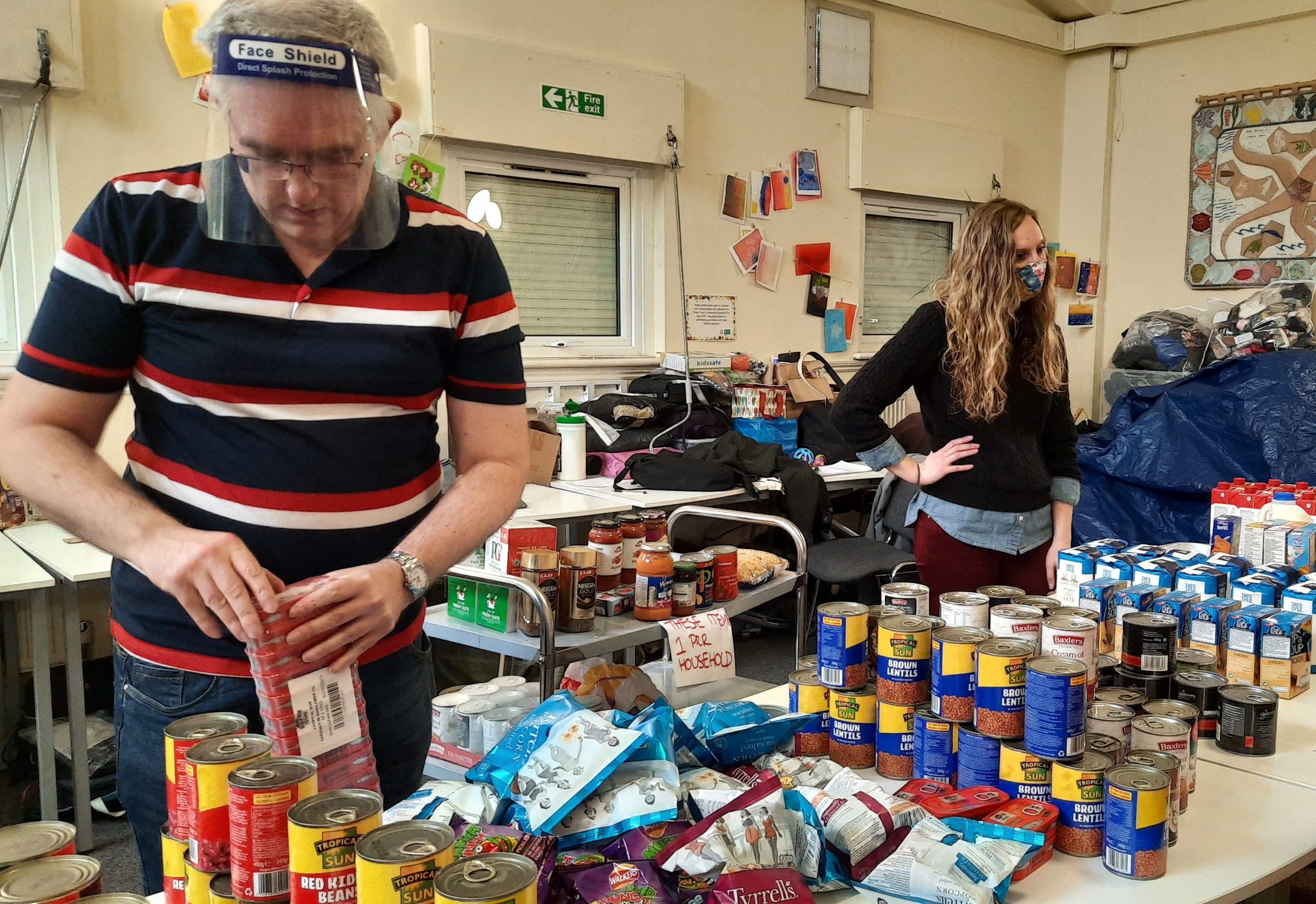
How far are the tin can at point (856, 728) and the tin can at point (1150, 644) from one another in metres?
0.41

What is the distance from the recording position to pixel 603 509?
325 cm

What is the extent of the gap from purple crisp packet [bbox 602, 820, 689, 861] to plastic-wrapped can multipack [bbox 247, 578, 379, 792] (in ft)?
0.82

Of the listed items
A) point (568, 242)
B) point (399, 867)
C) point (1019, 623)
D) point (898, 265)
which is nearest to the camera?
point (399, 867)

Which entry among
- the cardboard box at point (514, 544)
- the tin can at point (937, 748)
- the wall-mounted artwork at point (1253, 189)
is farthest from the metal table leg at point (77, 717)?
the wall-mounted artwork at point (1253, 189)

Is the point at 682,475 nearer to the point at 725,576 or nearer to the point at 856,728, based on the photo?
the point at 725,576

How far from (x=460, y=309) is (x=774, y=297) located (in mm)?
4005

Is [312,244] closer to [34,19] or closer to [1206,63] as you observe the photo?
[34,19]

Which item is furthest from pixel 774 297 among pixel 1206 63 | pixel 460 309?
pixel 460 309

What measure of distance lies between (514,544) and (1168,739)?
1397mm

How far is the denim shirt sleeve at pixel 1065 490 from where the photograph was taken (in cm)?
224

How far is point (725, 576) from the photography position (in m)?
2.59

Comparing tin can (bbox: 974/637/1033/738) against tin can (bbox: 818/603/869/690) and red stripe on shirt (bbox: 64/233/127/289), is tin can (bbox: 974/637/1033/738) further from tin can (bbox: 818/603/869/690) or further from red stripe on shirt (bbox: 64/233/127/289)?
red stripe on shirt (bbox: 64/233/127/289)

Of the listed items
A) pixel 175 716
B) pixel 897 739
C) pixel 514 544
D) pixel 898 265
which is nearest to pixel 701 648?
pixel 514 544

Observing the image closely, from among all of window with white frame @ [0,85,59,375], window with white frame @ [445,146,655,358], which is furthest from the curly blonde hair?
window with white frame @ [0,85,59,375]
